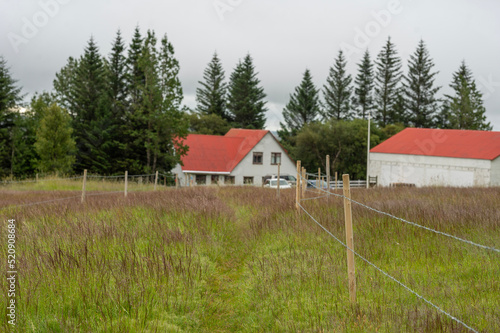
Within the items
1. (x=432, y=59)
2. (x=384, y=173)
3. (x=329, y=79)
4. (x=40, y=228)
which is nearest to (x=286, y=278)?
(x=40, y=228)

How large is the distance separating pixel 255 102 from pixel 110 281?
69009 millimetres

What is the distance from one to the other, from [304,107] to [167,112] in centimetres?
3445

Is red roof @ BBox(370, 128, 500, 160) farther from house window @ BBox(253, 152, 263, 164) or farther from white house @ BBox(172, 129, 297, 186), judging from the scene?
house window @ BBox(253, 152, 263, 164)

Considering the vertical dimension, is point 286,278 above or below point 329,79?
below

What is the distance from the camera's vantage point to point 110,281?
6.11m

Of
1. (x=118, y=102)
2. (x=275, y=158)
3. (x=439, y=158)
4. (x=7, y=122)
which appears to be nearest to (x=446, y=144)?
(x=439, y=158)

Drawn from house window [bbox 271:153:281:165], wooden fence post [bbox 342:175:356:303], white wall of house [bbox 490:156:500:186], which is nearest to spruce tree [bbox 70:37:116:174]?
house window [bbox 271:153:281:165]

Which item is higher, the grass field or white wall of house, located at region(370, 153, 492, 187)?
white wall of house, located at region(370, 153, 492, 187)

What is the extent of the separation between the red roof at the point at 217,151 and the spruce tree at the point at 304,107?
16774 millimetres

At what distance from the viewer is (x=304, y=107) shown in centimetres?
7031

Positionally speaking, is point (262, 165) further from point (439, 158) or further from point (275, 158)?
point (439, 158)

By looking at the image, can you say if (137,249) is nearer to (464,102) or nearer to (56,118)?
(56,118)

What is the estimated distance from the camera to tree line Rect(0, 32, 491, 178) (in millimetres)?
39812

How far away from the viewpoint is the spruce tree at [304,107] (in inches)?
2773
